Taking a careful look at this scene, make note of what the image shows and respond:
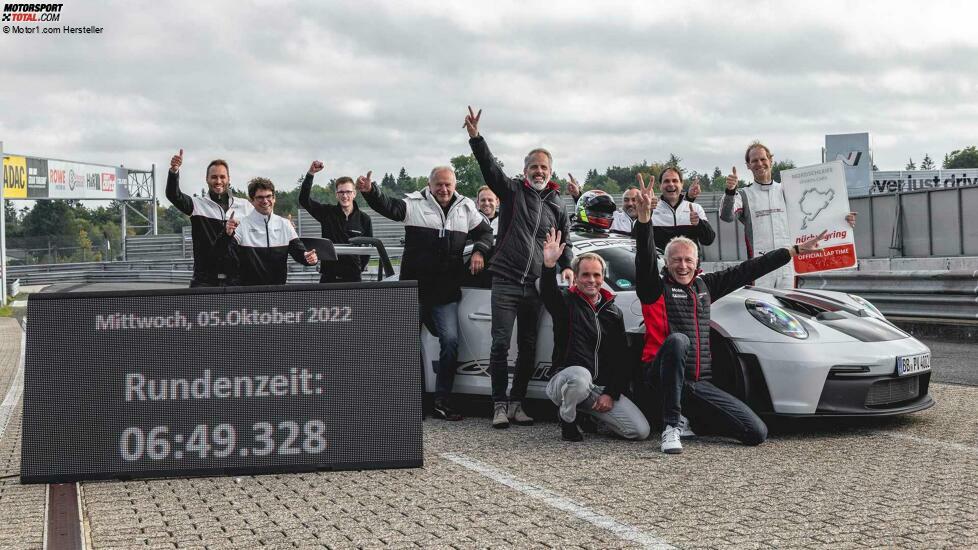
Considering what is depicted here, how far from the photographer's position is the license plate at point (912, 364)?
6.08m

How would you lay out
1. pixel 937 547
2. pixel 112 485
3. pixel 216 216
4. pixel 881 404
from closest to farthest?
1. pixel 937 547
2. pixel 112 485
3. pixel 881 404
4. pixel 216 216

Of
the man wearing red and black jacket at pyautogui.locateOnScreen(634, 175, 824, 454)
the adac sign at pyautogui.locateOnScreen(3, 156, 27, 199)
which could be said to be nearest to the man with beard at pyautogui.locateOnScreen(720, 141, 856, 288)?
the man wearing red and black jacket at pyautogui.locateOnScreen(634, 175, 824, 454)

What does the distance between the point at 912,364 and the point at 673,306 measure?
4.94 feet

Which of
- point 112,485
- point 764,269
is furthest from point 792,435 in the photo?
point 112,485

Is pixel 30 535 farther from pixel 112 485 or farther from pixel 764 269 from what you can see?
pixel 764 269

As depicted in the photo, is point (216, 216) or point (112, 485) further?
point (216, 216)

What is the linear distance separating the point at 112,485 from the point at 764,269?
13.2ft

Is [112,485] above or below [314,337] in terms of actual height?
below

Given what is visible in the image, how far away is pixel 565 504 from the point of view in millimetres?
4598

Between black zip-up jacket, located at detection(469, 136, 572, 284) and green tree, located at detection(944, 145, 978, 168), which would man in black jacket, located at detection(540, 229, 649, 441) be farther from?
green tree, located at detection(944, 145, 978, 168)

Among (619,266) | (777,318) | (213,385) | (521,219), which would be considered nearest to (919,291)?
(619,266)

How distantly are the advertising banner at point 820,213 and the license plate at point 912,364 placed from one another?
79.7 inches

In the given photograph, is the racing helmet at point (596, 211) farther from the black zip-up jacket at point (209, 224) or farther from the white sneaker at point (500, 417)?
the black zip-up jacket at point (209, 224)

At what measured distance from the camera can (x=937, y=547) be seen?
3801 mm
